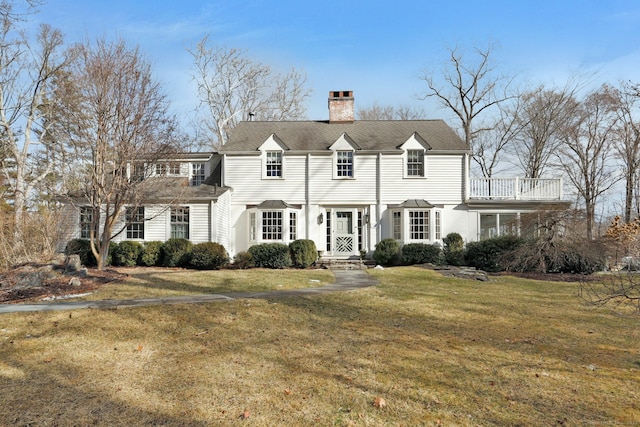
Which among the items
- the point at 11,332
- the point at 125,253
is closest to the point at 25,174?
the point at 125,253

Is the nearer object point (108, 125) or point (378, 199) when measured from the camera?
point (108, 125)

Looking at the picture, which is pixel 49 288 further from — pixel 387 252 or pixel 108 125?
pixel 387 252

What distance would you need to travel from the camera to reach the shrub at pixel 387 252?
787 inches

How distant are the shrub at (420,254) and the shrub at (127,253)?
11921mm

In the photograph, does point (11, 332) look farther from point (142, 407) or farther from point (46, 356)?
point (142, 407)

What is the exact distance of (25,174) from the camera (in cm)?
2912

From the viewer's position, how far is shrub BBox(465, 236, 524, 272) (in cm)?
1788

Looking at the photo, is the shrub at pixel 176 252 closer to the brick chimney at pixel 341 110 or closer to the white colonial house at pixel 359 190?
the white colonial house at pixel 359 190

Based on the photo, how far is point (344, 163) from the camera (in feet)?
72.2

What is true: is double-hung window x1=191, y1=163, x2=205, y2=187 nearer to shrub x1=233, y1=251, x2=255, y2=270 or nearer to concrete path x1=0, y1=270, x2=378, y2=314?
shrub x1=233, y1=251, x2=255, y2=270

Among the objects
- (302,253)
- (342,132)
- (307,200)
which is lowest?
(302,253)

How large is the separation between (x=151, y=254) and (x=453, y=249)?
44.4 ft

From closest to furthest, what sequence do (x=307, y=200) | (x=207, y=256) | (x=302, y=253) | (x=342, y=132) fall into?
1. (x=207, y=256)
2. (x=302, y=253)
3. (x=307, y=200)
4. (x=342, y=132)

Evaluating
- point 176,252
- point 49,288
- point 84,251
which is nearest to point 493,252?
point 176,252
